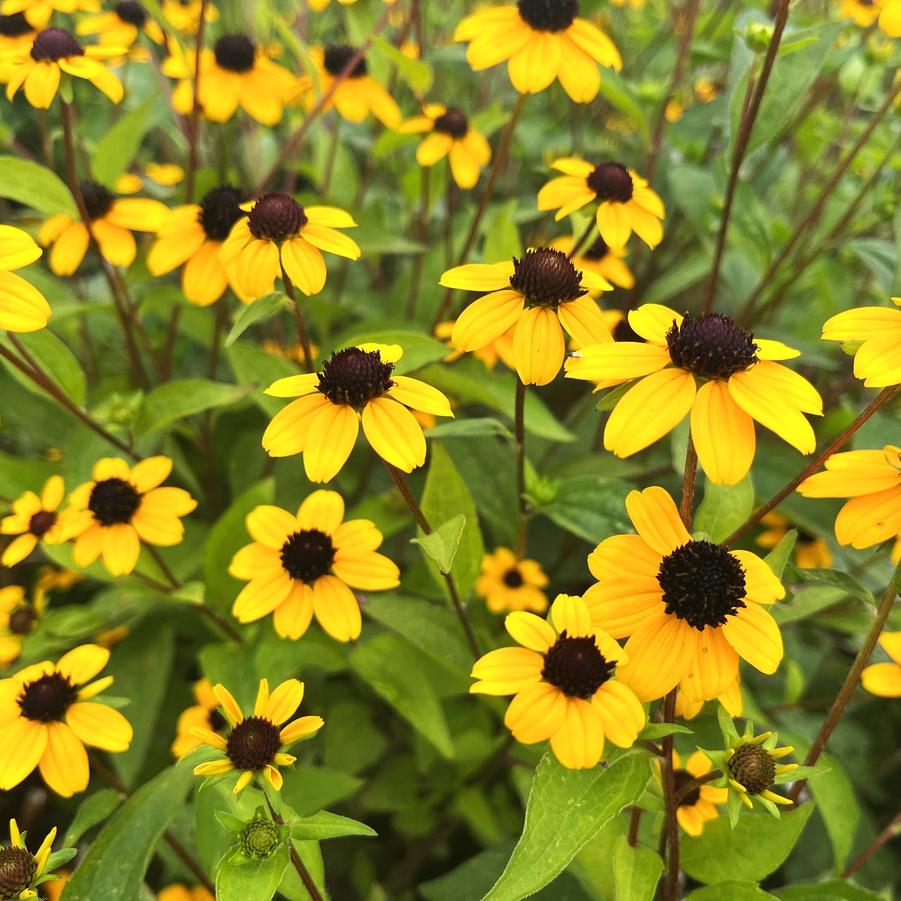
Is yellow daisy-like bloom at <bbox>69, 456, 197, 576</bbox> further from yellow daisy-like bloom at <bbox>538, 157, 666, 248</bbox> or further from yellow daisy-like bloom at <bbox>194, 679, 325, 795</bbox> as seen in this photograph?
yellow daisy-like bloom at <bbox>538, 157, 666, 248</bbox>

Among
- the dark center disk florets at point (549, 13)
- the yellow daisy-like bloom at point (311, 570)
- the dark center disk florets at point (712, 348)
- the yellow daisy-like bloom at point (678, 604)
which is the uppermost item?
the dark center disk florets at point (549, 13)

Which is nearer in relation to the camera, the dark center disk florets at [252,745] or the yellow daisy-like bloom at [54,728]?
the dark center disk florets at [252,745]

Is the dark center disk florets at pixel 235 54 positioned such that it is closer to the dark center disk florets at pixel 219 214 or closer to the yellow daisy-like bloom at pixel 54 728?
the dark center disk florets at pixel 219 214

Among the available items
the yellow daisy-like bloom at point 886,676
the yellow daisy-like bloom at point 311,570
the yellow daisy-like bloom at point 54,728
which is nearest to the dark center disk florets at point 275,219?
the yellow daisy-like bloom at point 311,570

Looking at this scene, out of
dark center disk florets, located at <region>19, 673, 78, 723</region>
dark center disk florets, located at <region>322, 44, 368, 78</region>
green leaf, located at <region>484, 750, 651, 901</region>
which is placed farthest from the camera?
dark center disk florets, located at <region>322, 44, 368, 78</region>

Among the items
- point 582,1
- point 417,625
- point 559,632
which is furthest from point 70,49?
point 582,1

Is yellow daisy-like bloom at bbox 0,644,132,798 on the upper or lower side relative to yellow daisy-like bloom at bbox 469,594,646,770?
lower

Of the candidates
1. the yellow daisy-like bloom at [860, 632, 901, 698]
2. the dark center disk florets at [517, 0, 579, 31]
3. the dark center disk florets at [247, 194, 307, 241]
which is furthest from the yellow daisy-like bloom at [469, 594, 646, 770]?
the dark center disk florets at [517, 0, 579, 31]
